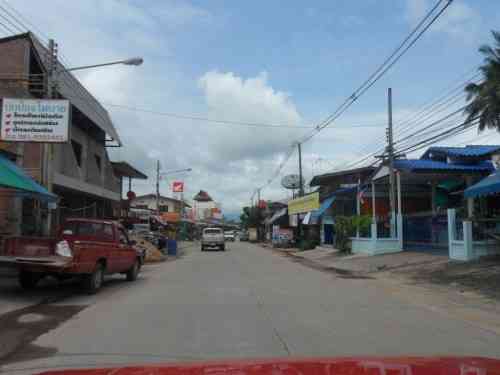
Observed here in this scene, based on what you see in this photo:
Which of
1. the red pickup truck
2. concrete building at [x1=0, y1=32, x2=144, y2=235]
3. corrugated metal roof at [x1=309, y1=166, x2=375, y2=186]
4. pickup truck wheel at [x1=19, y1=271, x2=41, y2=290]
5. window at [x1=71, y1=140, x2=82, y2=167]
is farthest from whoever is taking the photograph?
corrugated metal roof at [x1=309, y1=166, x2=375, y2=186]

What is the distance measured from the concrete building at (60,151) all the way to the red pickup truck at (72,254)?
3.68m

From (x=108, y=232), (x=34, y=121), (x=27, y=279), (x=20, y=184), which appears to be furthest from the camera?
(x=34, y=121)

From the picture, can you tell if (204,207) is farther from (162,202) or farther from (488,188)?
(488,188)

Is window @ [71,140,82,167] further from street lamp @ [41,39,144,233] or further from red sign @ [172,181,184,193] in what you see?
red sign @ [172,181,184,193]

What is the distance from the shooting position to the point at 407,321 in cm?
920

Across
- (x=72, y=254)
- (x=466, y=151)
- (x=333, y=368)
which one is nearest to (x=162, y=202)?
(x=466, y=151)

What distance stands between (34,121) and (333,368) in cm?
1446

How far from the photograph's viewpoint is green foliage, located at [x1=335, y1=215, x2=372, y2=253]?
29.5m

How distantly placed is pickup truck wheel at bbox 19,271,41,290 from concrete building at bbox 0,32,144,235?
3935 millimetres

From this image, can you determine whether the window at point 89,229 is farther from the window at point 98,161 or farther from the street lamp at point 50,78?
the window at point 98,161

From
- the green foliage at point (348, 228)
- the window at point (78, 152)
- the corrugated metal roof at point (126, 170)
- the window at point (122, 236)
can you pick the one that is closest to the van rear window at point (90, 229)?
the window at point (122, 236)

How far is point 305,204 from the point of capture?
141ft

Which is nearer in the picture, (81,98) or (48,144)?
(48,144)

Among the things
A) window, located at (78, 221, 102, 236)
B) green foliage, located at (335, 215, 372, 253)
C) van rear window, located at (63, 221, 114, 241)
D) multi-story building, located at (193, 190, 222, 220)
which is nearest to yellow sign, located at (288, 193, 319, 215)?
green foliage, located at (335, 215, 372, 253)
